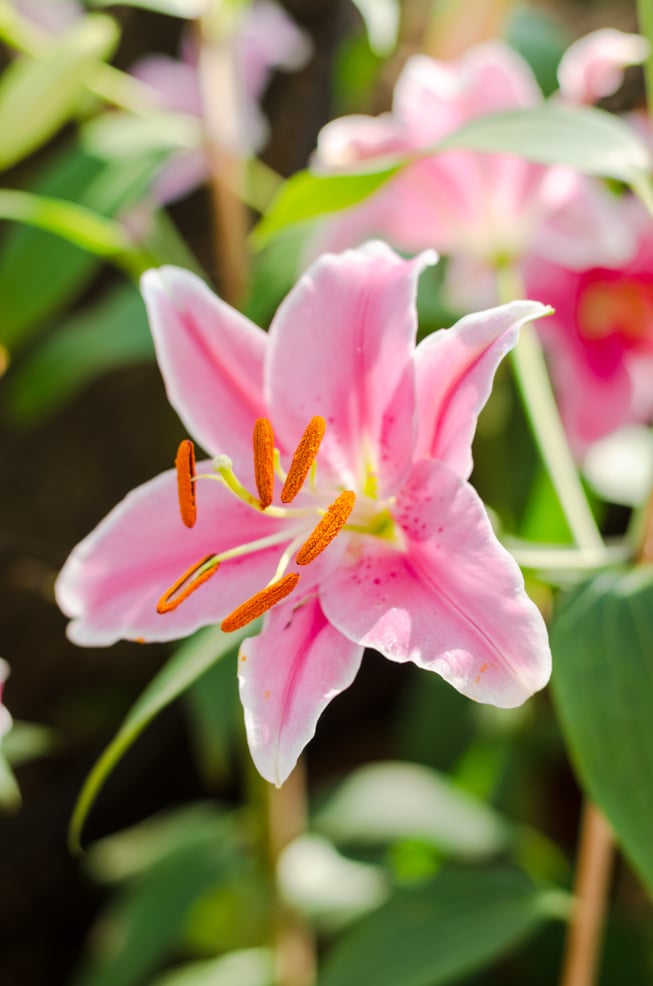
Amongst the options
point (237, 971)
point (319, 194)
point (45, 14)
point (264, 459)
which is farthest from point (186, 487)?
point (237, 971)

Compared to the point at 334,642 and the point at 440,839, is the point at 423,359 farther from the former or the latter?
the point at 440,839

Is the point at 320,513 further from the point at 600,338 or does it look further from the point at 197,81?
the point at 197,81

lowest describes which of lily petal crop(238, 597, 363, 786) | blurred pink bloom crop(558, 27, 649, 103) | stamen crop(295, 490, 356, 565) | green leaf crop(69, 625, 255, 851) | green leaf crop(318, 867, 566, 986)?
green leaf crop(318, 867, 566, 986)

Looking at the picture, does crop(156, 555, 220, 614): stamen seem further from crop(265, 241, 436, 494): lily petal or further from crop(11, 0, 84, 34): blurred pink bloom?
crop(11, 0, 84, 34): blurred pink bloom

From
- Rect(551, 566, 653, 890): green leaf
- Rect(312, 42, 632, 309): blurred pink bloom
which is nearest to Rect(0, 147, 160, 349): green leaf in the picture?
Rect(312, 42, 632, 309): blurred pink bloom

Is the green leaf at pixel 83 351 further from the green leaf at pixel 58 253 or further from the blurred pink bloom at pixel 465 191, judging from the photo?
the blurred pink bloom at pixel 465 191
